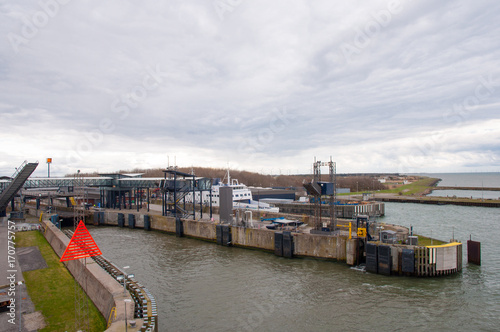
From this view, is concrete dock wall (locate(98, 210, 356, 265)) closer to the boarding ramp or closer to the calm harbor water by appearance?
the calm harbor water

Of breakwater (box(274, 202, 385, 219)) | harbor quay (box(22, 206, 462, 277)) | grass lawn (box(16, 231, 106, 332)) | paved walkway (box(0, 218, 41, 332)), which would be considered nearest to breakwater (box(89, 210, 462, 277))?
harbor quay (box(22, 206, 462, 277))

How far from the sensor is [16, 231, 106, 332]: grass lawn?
15434 millimetres

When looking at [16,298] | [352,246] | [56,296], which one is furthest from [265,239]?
[16,298]

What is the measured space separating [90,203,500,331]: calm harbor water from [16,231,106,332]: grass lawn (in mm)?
4491

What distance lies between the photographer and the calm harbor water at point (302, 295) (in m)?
17.7

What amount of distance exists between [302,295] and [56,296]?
15.6m

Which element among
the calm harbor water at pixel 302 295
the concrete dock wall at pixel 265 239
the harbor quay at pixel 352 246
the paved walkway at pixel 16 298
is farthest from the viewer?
the concrete dock wall at pixel 265 239

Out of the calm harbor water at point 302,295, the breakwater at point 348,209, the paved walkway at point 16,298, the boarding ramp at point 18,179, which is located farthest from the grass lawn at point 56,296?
the breakwater at point 348,209

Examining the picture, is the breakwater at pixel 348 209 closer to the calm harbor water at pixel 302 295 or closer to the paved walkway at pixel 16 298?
the calm harbor water at pixel 302 295

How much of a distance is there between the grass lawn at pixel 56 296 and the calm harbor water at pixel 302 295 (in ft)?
14.7

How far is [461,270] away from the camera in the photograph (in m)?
25.8

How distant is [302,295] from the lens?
21.7m

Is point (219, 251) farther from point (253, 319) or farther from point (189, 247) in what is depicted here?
point (253, 319)

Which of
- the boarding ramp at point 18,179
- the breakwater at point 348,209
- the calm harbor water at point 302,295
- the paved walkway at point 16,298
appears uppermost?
the boarding ramp at point 18,179
